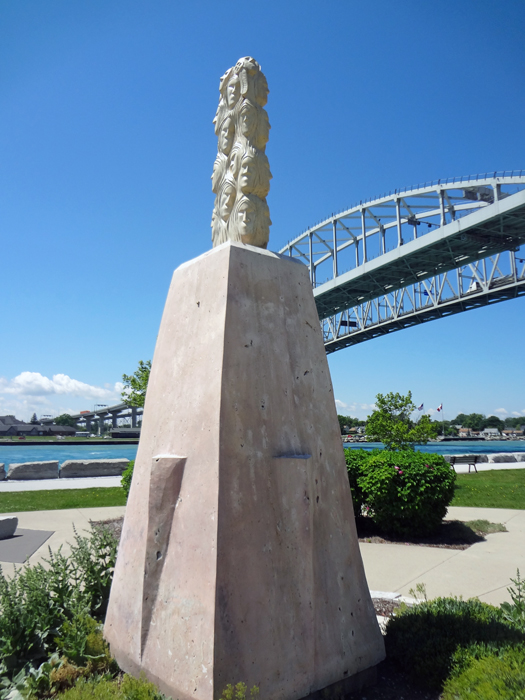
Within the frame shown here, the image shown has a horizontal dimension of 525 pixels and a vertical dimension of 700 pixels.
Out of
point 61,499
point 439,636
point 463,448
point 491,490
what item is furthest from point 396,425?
point 463,448

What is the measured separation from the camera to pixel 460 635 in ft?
9.42

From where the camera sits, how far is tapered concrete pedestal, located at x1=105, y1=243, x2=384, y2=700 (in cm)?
240

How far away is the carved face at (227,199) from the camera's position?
3402 mm

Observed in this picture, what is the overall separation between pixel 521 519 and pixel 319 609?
7400 millimetres

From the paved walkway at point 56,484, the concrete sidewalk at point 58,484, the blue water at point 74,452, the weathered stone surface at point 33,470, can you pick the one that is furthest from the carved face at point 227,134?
the blue water at point 74,452

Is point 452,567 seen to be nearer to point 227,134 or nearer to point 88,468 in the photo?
point 227,134

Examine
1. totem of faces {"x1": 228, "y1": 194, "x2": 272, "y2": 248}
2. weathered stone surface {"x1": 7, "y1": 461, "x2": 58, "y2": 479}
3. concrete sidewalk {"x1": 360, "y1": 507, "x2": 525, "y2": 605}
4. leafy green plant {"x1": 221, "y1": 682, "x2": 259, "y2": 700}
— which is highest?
totem of faces {"x1": 228, "y1": 194, "x2": 272, "y2": 248}

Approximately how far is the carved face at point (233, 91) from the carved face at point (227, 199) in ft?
2.09

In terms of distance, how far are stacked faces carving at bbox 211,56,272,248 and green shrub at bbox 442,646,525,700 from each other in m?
2.78

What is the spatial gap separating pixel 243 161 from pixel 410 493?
545cm

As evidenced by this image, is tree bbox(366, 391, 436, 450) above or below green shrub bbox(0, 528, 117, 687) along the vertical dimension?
above

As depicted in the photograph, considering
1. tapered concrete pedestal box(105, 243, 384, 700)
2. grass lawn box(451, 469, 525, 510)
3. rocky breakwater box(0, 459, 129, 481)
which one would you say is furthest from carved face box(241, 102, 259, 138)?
rocky breakwater box(0, 459, 129, 481)

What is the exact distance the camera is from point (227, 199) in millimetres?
3414

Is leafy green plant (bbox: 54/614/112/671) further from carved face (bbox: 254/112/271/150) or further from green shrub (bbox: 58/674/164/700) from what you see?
carved face (bbox: 254/112/271/150)
